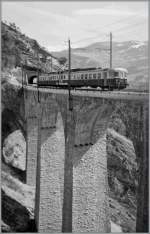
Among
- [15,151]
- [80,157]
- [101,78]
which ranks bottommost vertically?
[15,151]

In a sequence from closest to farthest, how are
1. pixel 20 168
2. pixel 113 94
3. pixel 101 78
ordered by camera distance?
pixel 113 94, pixel 101 78, pixel 20 168

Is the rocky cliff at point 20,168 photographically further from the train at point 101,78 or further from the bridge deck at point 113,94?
the bridge deck at point 113,94

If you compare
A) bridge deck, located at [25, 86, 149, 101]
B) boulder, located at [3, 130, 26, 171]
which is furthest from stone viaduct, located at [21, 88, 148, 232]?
boulder, located at [3, 130, 26, 171]

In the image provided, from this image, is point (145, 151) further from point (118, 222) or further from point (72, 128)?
point (118, 222)

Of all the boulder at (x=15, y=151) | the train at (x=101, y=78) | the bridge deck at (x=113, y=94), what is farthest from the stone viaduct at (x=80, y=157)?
the boulder at (x=15, y=151)

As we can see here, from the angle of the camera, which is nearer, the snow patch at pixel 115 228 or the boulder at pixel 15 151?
the snow patch at pixel 115 228

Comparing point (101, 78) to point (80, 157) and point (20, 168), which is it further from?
point (20, 168)

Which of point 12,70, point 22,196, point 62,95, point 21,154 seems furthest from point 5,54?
point 62,95

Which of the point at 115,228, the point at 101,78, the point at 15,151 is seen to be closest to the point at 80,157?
the point at 101,78

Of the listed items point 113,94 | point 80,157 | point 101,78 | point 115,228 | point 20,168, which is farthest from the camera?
point 20,168
